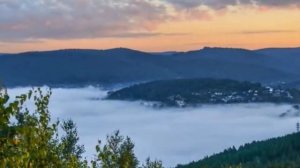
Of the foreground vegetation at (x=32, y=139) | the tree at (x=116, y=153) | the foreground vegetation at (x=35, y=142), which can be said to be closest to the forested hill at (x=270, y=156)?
the tree at (x=116, y=153)

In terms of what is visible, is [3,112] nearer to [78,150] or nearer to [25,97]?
[25,97]

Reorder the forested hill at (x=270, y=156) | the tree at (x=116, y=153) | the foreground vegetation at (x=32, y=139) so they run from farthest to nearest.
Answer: the forested hill at (x=270, y=156)
the tree at (x=116, y=153)
the foreground vegetation at (x=32, y=139)

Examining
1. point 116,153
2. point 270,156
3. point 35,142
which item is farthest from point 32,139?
point 270,156

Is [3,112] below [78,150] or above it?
above

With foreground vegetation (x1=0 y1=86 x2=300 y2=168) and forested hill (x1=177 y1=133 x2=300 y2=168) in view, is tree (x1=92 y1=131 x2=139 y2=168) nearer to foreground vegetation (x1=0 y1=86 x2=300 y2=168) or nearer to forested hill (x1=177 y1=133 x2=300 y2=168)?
foreground vegetation (x1=0 y1=86 x2=300 y2=168)

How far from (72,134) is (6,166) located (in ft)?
92.2

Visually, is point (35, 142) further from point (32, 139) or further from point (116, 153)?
point (116, 153)

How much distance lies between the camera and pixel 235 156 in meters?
181

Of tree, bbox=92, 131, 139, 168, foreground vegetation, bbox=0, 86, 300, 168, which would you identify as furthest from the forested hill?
foreground vegetation, bbox=0, 86, 300, 168

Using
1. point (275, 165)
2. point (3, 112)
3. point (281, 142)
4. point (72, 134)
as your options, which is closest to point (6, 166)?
point (3, 112)

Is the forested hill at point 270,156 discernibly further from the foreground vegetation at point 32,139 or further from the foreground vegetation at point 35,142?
the foreground vegetation at point 32,139

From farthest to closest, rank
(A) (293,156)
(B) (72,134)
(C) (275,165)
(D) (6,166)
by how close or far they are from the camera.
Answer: (A) (293,156) < (C) (275,165) < (B) (72,134) < (D) (6,166)

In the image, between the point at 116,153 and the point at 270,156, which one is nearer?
the point at 116,153

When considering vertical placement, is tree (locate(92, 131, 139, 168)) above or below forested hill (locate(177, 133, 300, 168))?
above
